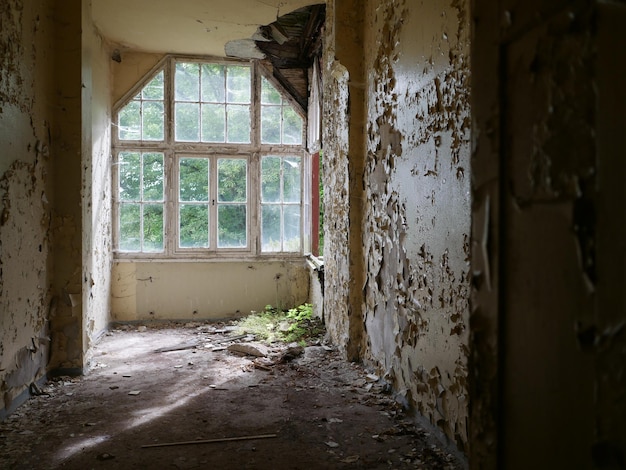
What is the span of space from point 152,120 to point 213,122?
687 mm

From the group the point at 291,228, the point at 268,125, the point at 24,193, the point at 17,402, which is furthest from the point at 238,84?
the point at 17,402

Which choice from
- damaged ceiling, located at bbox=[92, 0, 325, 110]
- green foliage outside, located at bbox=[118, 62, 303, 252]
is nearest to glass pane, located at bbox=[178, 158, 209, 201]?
green foliage outside, located at bbox=[118, 62, 303, 252]

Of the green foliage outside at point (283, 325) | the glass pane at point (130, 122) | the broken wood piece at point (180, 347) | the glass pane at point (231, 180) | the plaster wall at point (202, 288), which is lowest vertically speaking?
the broken wood piece at point (180, 347)

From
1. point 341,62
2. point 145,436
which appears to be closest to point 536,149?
point 145,436

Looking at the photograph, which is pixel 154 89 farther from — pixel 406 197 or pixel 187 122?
pixel 406 197

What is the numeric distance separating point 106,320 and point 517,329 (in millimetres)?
5087

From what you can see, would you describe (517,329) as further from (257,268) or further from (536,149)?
(257,268)

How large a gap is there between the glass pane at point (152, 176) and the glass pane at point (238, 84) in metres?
1.09

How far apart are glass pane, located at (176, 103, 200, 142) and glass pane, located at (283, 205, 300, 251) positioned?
136 centimetres

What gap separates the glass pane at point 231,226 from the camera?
5758 mm

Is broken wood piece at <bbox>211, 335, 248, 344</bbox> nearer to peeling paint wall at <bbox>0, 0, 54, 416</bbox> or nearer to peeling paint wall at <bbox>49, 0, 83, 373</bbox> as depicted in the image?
peeling paint wall at <bbox>49, 0, 83, 373</bbox>

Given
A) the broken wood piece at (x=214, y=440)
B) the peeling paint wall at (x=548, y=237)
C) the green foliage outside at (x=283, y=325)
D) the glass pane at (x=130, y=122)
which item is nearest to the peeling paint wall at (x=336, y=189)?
the green foliage outside at (x=283, y=325)

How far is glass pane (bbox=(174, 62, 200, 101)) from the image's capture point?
5629 millimetres

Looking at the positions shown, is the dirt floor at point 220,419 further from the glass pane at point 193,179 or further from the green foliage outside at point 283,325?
the glass pane at point 193,179
